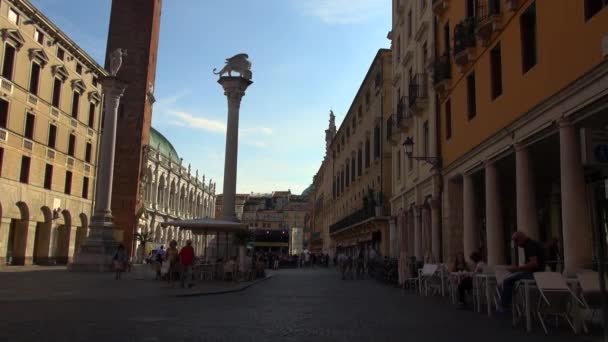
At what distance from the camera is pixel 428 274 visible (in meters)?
16.0

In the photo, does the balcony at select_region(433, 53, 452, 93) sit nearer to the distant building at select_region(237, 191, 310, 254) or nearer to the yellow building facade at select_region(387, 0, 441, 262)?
the yellow building facade at select_region(387, 0, 441, 262)

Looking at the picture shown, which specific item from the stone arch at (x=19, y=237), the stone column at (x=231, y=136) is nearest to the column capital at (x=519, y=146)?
the stone column at (x=231, y=136)

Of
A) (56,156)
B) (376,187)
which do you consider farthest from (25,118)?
(376,187)

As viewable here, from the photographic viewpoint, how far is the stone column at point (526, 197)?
12773 mm

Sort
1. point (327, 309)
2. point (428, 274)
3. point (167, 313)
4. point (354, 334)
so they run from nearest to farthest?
point (354, 334), point (167, 313), point (327, 309), point (428, 274)

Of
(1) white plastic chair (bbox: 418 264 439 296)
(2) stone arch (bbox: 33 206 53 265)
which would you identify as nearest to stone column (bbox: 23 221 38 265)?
(2) stone arch (bbox: 33 206 53 265)

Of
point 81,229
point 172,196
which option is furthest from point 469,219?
point 172,196

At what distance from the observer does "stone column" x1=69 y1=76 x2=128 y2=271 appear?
96.5ft

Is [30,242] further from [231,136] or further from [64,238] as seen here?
[231,136]

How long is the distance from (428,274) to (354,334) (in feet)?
27.2

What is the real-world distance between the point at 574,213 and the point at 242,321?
6503mm

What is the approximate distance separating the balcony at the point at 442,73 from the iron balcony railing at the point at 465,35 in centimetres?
217

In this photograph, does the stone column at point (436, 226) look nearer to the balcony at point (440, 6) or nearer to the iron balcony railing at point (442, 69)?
the iron balcony railing at point (442, 69)

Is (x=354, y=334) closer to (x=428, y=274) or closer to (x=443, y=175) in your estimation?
(x=428, y=274)
